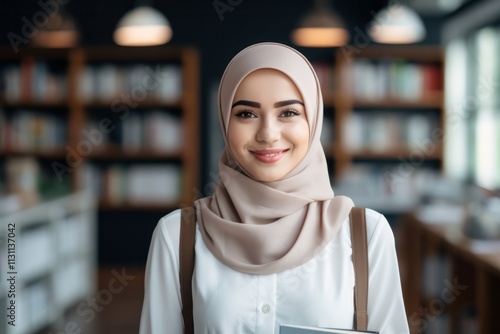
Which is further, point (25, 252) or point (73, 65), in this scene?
point (73, 65)

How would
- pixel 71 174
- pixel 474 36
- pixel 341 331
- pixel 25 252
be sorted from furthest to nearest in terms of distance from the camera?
pixel 71 174 < pixel 474 36 < pixel 25 252 < pixel 341 331

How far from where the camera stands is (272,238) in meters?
1.37

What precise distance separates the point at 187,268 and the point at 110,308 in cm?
430

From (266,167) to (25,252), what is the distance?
3235mm

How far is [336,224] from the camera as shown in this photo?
55.0 inches

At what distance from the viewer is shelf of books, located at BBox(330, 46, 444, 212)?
6.54 meters

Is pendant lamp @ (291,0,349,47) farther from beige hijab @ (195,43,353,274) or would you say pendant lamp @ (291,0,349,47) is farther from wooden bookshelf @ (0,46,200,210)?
beige hijab @ (195,43,353,274)

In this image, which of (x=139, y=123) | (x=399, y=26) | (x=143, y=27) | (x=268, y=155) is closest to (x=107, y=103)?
(x=139, y=123)

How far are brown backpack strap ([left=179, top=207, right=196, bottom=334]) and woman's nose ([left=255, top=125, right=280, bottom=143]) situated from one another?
243 mm

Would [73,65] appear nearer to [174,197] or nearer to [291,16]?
[174,197]

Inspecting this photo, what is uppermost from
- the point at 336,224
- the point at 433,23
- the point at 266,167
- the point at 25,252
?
the point at 433,23

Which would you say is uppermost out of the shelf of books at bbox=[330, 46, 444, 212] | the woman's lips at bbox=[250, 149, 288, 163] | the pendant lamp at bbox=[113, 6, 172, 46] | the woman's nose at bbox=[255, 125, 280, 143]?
the pendant lamp at bbox=[113, 6, 172, 46]

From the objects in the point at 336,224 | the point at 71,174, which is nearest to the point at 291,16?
the point at 71,174

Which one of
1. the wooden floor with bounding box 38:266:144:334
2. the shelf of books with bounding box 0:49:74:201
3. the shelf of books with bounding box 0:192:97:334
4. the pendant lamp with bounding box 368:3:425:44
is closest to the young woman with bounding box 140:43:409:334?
the shelf of books with bounding box 0:192:97:334
